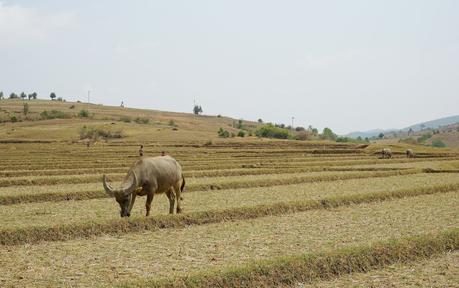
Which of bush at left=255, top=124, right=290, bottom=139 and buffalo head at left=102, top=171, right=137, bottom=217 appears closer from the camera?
buffalo head at left=102, top=171, right=137, bottom=217

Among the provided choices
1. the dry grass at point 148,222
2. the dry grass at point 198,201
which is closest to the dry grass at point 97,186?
the dry grass at point 198,201

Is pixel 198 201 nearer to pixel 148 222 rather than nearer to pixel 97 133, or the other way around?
pixel 148 222

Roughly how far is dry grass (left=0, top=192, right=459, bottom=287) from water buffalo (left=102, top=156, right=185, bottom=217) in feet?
5.19

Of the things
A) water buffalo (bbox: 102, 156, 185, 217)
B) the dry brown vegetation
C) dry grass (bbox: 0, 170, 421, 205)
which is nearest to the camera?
the dry brown vegetation

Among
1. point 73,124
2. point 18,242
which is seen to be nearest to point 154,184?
point 18,242

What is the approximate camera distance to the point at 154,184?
17.6 metres

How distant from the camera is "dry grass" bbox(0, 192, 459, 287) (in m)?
10.8

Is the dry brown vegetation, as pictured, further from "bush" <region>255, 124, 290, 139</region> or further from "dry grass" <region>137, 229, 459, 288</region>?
"bush" <region>255, 124, 290, 139</region>

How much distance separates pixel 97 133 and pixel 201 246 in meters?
84.9

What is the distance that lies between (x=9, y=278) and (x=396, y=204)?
16.2 meters

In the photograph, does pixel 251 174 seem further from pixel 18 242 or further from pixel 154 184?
pixel 18 242

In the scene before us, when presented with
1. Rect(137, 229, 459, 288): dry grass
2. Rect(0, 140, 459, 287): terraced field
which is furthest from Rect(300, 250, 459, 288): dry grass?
Rect(137, 229, 459, 288): dry grass

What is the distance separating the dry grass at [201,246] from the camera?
10.8m

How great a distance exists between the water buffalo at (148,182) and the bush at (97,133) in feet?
250
